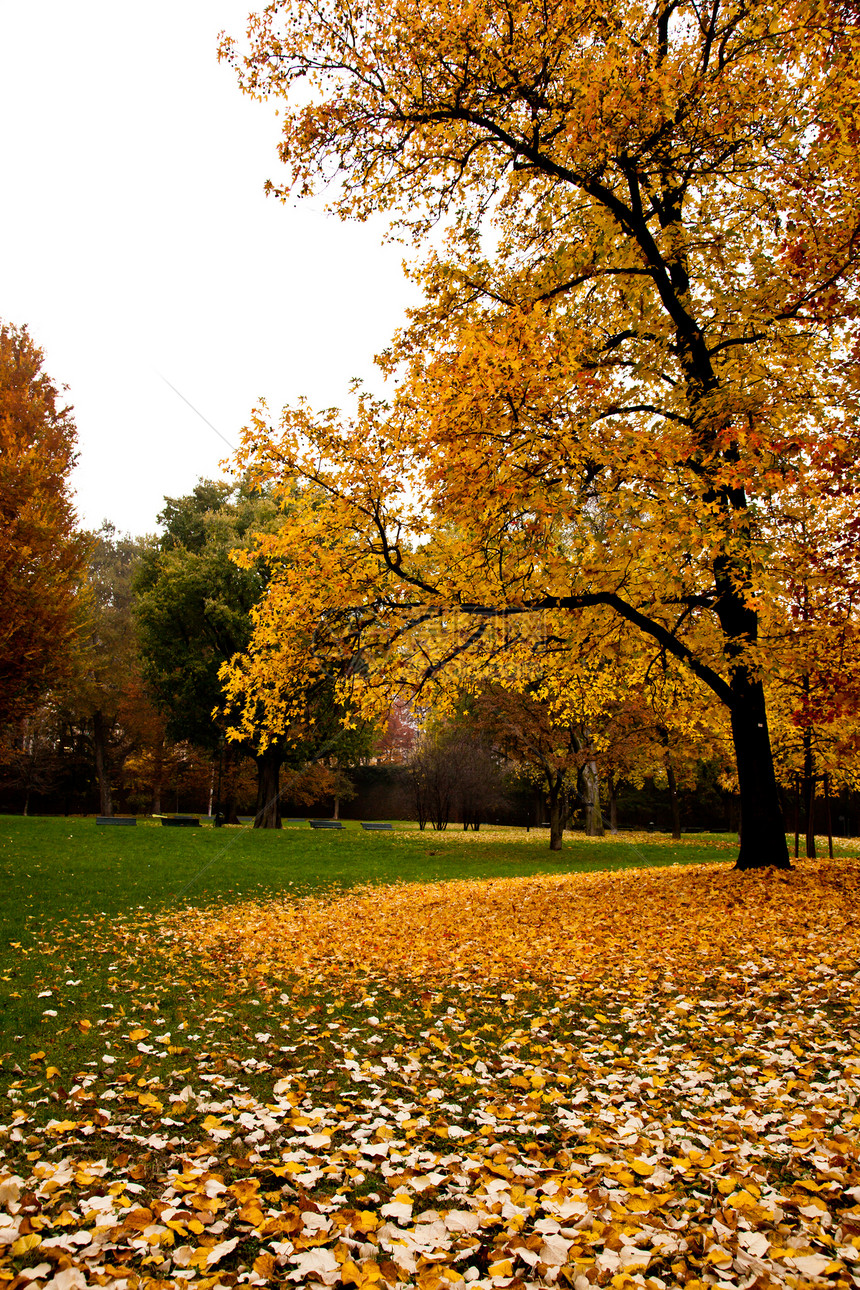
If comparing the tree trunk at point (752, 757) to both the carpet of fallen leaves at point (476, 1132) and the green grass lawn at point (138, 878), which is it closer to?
the carpet of fallen leaves at point (476, 1132)

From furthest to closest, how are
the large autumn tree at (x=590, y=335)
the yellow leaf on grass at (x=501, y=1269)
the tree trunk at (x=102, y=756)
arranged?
1. the tree trunk at (x=102, y=756)
2. the large autumn tree at (x=590, y=335)
3. the yellow leaf on grass at (x=501, y=1269)

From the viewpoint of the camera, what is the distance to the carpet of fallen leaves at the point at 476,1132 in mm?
2502

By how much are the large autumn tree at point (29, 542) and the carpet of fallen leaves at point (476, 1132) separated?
8382 mm

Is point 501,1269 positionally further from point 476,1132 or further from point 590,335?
point 590,335

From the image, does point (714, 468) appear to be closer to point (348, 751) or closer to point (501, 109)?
point (501, 109)

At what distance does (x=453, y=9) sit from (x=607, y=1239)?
34.8 feet

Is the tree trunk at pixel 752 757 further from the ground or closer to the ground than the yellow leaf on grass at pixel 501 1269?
further from the ground

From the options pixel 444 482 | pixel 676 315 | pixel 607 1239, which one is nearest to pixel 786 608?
pixel 676 315

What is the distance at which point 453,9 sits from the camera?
7.91m

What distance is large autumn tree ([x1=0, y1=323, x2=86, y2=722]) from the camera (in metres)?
12.6

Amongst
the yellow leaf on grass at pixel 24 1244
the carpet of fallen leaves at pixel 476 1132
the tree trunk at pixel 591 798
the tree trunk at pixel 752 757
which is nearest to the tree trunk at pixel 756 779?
the tree trunk at pixel 752 757

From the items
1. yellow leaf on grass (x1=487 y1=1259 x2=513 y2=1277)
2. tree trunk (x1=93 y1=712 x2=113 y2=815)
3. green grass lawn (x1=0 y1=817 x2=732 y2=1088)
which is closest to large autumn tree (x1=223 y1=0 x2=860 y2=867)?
green grass lawn (x1=0 y1=817 x2=732 y2=1088)

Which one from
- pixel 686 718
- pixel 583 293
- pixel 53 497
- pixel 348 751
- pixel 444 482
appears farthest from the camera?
pixel 348 751

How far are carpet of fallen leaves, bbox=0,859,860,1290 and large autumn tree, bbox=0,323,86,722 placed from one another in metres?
8.38
